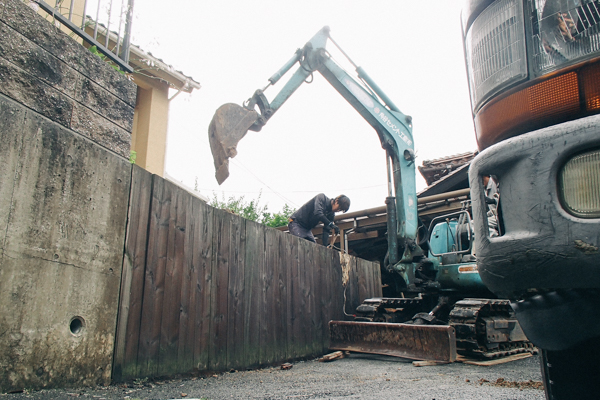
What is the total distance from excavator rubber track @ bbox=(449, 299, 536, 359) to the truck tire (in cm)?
370

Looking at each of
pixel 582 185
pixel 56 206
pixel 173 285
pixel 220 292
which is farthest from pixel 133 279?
pixel 582 185

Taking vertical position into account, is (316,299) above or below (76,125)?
below

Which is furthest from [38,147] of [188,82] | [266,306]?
[188,82]

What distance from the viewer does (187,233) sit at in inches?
158

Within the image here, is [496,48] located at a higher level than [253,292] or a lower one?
higher

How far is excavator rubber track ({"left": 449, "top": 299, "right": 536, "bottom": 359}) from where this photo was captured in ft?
17.8

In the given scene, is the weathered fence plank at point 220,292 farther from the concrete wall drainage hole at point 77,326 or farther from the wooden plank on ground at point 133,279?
the concrete wall drainage hole at point 77,326

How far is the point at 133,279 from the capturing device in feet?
10.8

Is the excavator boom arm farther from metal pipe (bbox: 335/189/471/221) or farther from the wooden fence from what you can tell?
metal pipe (bbox: 335/189/471/221)

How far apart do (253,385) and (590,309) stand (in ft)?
8.95

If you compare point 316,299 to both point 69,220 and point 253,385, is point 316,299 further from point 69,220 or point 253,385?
point 69,220

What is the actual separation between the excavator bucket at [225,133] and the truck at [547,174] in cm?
404

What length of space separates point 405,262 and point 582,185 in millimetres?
5417

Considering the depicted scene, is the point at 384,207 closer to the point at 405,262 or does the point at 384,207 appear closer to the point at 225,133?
the point at 405,262
